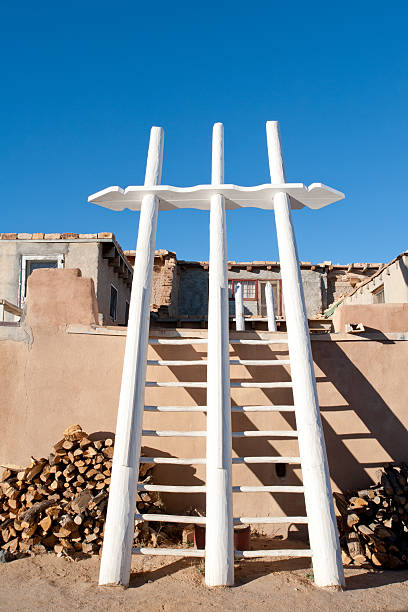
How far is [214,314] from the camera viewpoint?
4824mm

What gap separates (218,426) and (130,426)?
78cm

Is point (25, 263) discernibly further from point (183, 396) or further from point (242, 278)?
point (242, 278)

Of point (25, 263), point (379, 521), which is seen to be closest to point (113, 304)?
point (25, 263)

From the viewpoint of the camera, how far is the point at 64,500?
16.6ft

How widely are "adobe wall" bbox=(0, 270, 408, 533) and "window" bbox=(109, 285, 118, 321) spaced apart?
23.3 ft

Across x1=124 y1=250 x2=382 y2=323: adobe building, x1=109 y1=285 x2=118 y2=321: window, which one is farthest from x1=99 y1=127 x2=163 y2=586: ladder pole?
x1=124 y1=250 x2=382 y2=323: adobe building

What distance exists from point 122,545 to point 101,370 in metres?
2.35

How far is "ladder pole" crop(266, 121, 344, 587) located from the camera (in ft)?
12.3

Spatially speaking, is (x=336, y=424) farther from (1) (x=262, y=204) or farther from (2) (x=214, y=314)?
(1) (x=262, y=204)

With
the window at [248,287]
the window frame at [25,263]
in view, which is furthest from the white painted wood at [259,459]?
the window at [248,287]

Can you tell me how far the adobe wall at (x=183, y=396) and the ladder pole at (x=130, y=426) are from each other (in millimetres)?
1117

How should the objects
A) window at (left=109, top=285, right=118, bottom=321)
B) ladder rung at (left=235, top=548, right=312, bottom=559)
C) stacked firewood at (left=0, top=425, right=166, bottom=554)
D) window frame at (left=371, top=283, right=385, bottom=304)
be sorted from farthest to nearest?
window at (left=109, top=285, right=118, bottom=321) < window frame at (left=371, top=283, right=385, bottom=304) < stacked firewood at (left=0, top=425, right=166, bottom=554) < ladder rung at (left=235, top=548, right=312, bottom=559)

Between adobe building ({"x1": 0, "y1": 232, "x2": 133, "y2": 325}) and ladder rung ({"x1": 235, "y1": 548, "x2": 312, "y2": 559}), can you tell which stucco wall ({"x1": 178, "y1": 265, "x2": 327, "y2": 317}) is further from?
ladder rung ({"x1": 235, "y1": 548, "x2": 312, "y2": 559})

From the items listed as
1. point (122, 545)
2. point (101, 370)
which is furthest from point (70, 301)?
point (122, 545)
